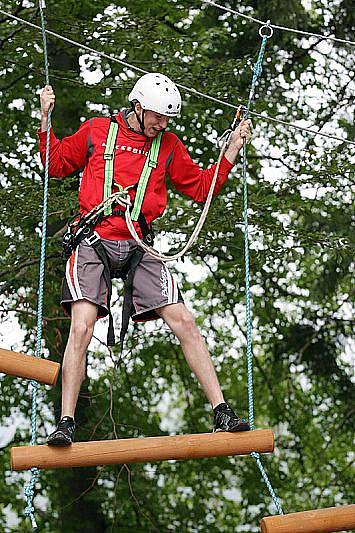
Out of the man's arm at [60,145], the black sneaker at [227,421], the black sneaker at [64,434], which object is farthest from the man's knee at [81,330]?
the man's arm at [60,145]

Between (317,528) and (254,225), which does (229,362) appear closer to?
(254,225)

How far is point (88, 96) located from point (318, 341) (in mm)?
2803

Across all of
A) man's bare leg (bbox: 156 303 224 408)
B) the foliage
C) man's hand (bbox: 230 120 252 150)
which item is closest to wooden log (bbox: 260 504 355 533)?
man's bare leg (bbox: 156 303 224 408)

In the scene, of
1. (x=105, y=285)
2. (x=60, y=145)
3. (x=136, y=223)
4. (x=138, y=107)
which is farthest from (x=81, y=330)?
(x=138, y=107)

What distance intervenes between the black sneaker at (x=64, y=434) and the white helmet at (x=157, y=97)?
44.8 inches

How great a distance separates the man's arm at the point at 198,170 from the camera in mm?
4289

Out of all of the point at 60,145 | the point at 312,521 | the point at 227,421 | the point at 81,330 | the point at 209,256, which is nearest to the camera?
the point at 312,521

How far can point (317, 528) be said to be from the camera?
11.9 ft

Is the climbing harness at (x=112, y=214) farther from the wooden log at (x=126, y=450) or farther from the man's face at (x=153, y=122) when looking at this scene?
the wooden log at (x=126, y=450)

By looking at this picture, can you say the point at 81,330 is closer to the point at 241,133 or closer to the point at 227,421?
the point at 227,421

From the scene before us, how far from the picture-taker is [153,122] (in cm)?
412

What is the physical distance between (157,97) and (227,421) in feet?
3.84

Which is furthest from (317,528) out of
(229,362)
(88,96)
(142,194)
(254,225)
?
(229,362)

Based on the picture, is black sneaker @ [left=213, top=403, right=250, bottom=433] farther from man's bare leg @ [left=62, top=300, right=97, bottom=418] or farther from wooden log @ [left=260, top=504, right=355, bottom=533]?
man's bare leg @ [left=62, top=300, right=97, bottom=418]
